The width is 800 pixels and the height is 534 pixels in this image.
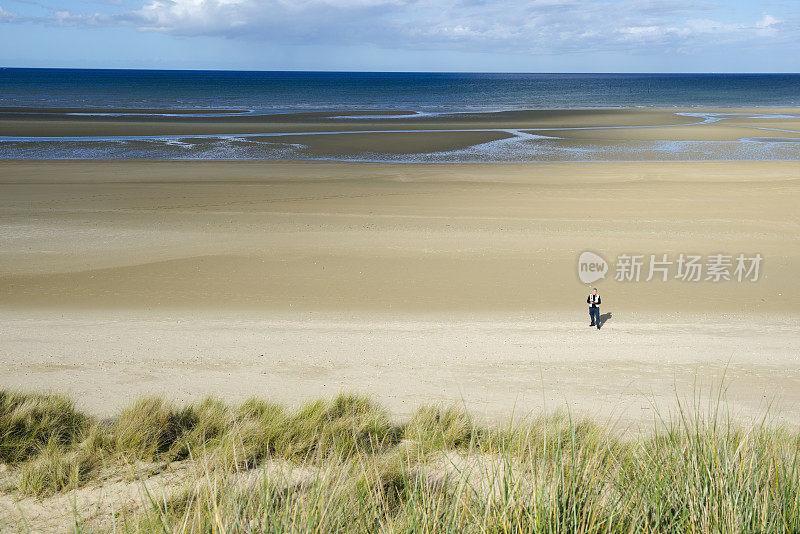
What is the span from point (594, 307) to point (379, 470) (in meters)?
6.03

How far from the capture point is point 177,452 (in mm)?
5594

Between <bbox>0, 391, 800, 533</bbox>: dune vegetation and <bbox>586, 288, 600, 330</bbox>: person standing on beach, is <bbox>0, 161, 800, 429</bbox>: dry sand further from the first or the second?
<bbox>0, 391, 800, 533</bbox>: dune vegetation

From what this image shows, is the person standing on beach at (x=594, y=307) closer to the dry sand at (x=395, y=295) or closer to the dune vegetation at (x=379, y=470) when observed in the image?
the dry sand at (x=395, y=295)

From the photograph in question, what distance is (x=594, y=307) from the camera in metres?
10.1

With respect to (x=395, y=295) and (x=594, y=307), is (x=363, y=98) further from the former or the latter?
(x=594, y=307)

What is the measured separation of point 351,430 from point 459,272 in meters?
7.62

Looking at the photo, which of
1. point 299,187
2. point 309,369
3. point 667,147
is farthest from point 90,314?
point 667,147

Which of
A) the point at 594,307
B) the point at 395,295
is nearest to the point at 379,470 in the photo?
the point at 594,307

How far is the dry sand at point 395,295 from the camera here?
8.27m

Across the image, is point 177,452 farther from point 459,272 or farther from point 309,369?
point 459,272

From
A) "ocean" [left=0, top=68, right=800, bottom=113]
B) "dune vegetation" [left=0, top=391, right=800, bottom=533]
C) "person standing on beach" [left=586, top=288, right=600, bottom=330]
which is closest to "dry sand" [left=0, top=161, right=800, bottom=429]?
"person standing on beach" [left=586, top=288, right=600, bottom=330]

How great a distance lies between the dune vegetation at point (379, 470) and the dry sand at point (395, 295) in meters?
0.88

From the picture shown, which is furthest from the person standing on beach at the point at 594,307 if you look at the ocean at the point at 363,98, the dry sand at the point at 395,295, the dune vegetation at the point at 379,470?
the ocean at the point at 363,98

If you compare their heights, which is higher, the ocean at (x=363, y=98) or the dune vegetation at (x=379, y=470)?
the ocean at (x=363, y=98)
